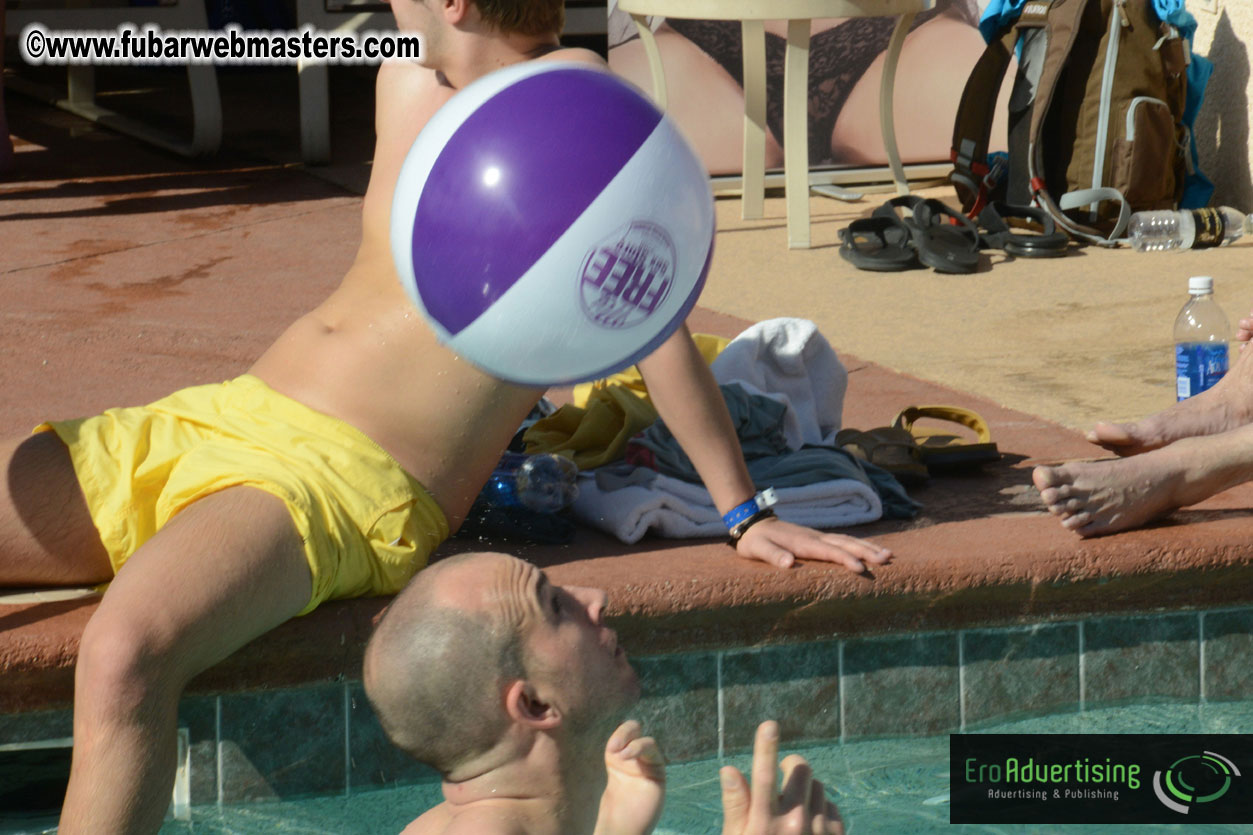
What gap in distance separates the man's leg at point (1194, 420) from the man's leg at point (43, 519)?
2.04 meters

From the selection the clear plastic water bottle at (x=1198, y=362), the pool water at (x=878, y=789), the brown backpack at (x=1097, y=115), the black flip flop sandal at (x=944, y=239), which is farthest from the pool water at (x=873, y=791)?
the brown backpack at (x=1097, y=115)

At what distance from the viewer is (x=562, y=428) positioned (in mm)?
3340

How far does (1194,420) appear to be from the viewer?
331 cm

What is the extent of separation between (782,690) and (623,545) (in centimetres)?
40

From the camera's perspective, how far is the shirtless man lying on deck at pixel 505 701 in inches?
78.2

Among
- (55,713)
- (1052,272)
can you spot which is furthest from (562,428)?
(1052,272)

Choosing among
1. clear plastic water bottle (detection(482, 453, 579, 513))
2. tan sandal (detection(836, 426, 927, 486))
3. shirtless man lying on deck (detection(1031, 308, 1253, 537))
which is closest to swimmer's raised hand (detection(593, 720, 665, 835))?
clear plastic water bottle (detection(482, 453, 579, 513))

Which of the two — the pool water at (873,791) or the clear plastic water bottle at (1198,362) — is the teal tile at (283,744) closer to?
the pool water at (873,791)

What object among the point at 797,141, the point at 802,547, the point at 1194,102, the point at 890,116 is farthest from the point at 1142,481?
the point at 890,116

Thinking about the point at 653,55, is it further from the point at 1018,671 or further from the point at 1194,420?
the point at 1018,671

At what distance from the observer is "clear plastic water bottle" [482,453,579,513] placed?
2945mm

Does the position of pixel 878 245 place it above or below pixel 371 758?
above

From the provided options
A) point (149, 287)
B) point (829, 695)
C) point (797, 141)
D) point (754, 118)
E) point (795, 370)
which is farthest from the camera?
point (754, 118)

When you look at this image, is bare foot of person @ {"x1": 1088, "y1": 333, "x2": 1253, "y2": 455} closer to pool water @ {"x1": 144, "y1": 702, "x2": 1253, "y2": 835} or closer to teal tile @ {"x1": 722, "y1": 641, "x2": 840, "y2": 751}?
pool water @ {"x1": 144, "y1": 702, "x2": 1253, "y2": 835}
